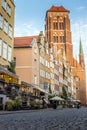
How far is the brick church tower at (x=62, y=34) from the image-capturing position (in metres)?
120

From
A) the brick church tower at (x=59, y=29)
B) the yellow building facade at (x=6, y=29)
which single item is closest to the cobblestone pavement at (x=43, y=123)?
the yellow building facade at (x=6, y=29)

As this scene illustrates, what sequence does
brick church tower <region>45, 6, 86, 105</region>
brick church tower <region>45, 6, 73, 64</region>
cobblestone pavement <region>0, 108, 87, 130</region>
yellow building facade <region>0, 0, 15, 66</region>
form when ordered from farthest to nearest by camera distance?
brick church tower <region>45, 6, 86, 105</region>
brick church tower <region>45, 6, 73, 64</region>
yellow building facade <region>0, 0, 15, 66</region>
cobblestone pavement <region>0, 108, 87, 130</region>

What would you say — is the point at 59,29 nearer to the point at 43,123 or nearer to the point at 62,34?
the point at 62,34

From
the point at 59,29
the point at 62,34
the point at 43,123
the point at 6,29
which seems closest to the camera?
the point at 43,123

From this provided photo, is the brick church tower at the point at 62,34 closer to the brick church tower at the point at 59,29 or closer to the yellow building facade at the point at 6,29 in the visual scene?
the brick church tower at the point at 59,29

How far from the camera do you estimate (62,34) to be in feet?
400

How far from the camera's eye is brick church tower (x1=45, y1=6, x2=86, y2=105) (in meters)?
120

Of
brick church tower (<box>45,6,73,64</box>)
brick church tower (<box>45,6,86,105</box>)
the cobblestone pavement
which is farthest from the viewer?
brick church tower (<box>45,6,86,105</box>)

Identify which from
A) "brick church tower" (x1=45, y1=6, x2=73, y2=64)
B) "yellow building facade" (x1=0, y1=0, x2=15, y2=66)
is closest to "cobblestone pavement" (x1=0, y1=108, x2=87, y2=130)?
"yellow building facade" (x1=0, y1=0, x2=15, y2=66)

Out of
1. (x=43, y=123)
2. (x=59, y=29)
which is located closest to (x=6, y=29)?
(x=43, y=123)

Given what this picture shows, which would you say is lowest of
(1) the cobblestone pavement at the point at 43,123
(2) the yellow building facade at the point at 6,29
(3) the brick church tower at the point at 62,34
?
(1) the cobblestone pavement at the point at 43,123

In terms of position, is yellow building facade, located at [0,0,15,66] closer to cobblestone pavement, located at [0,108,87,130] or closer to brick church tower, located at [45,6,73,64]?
cobblestone pavement, located at [0,108,87,130]

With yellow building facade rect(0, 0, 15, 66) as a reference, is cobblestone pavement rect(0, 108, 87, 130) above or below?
below

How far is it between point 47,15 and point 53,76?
56.5 meters
